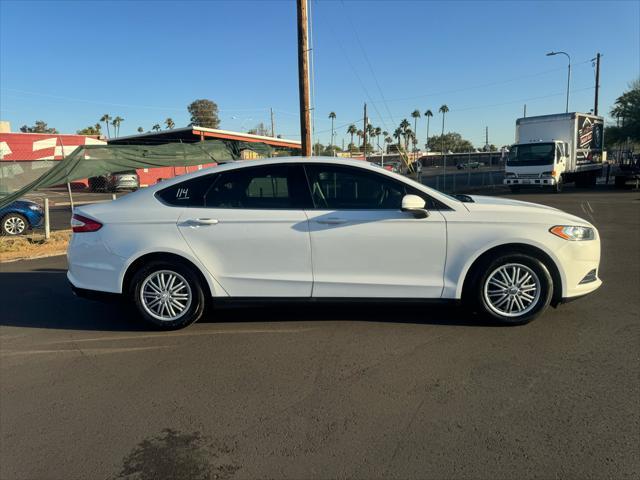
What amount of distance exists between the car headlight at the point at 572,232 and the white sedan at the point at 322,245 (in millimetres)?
13

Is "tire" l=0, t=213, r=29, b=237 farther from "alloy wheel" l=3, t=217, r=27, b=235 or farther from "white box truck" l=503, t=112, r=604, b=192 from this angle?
"white box truck" l=503, t=112, r=604, b=192

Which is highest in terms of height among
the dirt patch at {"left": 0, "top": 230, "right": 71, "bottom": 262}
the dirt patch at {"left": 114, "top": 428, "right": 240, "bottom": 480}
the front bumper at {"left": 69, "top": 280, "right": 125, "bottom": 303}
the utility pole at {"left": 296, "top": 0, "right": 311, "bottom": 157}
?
the utility pole at {"left": 296, "top": 0, "right": 311, "bottom": 157}

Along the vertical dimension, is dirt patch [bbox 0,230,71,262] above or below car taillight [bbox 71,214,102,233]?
below

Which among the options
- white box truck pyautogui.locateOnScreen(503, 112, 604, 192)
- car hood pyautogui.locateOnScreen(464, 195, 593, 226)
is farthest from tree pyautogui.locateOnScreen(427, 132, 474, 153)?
car hood pyautogui.locateOnScreen(464, 195, 593, 226)

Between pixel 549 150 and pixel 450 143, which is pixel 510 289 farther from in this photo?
pixel 450 143

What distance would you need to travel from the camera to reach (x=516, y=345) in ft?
14.0

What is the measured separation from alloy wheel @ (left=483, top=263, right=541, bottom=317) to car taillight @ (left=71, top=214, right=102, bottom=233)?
3.77m

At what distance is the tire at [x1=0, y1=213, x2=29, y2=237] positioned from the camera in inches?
475

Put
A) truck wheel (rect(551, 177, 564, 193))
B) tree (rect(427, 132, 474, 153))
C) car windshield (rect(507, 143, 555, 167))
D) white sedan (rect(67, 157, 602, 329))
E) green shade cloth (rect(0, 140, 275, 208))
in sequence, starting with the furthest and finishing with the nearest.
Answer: tree (rect(427, 132, 474, 153)) → truck wheel (rect(551, 177, 564, 193)) → car windshield (rect(507, 143, 555, 167)) → green shade cloth (rect(0, 140, 275, 208)) → white sedan (rect(67, 157, 602, 329))

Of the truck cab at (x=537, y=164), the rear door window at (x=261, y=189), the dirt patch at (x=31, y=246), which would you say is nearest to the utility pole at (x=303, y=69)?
the dirt patch at (x=31, y=246)

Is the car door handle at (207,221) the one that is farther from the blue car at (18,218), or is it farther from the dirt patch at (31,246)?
the blue car at (18,218)

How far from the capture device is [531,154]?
22.4 m

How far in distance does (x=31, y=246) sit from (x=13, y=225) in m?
2.52

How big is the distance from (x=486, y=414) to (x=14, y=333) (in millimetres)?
4555
